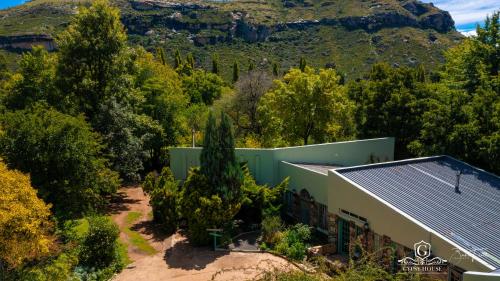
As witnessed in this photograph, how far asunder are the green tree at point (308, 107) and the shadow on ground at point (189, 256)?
13084 mm

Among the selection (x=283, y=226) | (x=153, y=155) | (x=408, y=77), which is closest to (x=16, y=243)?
(x=283, y=226)

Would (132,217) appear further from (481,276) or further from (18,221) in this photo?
(481,276)

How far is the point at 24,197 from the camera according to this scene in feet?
44.1

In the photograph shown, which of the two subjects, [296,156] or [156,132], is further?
[156,132]

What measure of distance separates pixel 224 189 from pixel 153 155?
16.6 meters

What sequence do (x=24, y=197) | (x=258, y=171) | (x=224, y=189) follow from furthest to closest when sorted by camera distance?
1. (x=258, y=171)
2. (x=224, y=189)
3. (x=24, y=197)

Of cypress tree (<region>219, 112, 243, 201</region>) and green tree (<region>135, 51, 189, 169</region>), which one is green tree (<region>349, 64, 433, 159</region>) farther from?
green tree (<region>135, 51, 189, 169</region>)

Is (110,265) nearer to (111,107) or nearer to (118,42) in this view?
(111,107)

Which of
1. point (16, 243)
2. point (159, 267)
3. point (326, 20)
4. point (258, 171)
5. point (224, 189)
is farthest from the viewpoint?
point (326, 20)

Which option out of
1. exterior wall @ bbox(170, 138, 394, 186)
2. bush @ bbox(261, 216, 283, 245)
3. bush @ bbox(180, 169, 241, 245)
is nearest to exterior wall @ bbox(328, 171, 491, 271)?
bush @ bbox(261, 216, 283, 245)

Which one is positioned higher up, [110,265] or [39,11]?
[39,11]

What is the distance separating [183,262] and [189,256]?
0.59m

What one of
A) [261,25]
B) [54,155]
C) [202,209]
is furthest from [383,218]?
[261,25]

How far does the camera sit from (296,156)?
22.5 meters
